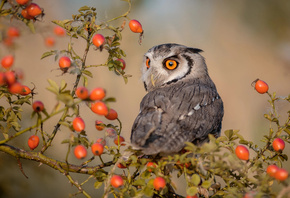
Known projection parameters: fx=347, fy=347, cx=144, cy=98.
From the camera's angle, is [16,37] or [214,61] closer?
[16,37]

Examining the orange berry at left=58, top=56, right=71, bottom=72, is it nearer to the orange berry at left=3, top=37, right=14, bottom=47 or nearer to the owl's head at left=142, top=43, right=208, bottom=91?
the orange berry at left=3, top=37, right=14, bottom=47

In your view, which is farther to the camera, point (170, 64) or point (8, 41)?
point (170, 64)

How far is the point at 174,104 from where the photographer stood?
7.98 feet

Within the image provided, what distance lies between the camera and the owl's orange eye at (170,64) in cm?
305

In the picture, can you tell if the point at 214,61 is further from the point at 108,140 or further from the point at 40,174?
the point at 108,140

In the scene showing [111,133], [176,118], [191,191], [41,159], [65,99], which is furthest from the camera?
[176,118]

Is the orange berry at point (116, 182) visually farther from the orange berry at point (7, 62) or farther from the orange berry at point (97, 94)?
the orange berry at point (7, 62)

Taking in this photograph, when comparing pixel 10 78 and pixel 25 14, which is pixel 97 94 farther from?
pixel 25 14

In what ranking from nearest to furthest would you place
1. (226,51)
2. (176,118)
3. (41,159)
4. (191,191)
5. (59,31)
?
(191,191)
(41,159)
(59,31)
(176,118)
(226,51)

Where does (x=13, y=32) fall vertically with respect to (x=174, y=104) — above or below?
above

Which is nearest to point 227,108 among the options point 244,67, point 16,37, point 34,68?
point 244,67

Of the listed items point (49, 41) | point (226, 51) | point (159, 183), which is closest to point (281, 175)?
point (159, 183)

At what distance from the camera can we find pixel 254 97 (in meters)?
6.49

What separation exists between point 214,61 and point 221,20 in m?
1.20
